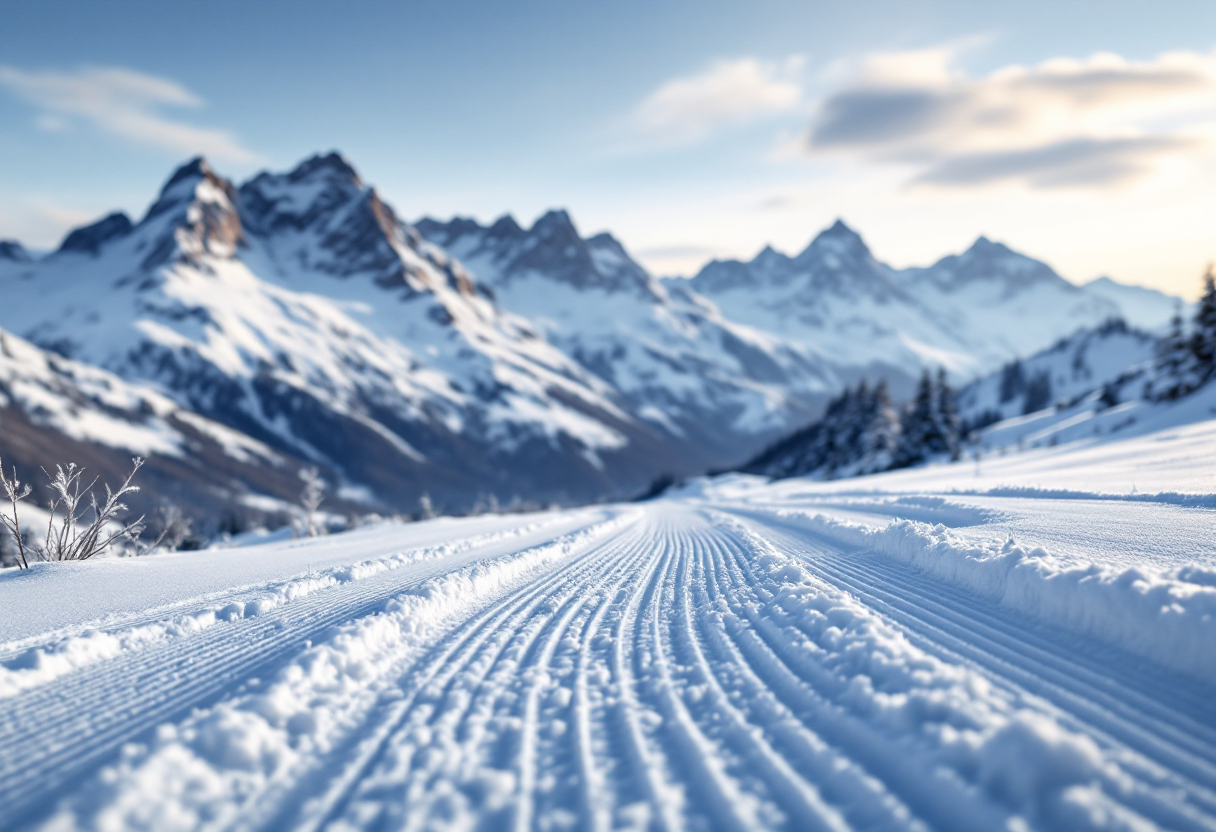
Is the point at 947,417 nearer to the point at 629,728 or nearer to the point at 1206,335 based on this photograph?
the point at 1206,335

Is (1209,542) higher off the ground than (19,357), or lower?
lower

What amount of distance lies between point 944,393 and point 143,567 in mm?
56289

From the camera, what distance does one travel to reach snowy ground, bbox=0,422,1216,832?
3.29 m

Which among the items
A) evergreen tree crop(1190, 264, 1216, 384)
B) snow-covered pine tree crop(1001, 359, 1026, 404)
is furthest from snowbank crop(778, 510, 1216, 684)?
snow-covered pine tree crop(1001, 359, 1026, 404)

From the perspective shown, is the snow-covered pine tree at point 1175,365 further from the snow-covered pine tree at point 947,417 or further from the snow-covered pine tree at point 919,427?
the snow-covered pine tree at point 919,427

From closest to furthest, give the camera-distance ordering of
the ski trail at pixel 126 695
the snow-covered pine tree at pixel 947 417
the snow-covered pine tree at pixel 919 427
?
the ski trail at pixel 126 695 < the snow-covered pine tree at pixel 947 417 < the snow-covered pine tree at pixel 919 427

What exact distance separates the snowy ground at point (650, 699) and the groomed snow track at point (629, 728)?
0.02 metres

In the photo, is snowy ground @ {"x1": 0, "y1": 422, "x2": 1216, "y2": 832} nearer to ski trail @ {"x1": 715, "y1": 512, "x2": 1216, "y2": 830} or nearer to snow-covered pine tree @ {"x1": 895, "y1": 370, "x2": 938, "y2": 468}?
ski trail @ {"x1": 715, "y1": 512, "x2": 1216, "y2": 830}

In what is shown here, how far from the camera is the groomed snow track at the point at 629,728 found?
3250 millimetres

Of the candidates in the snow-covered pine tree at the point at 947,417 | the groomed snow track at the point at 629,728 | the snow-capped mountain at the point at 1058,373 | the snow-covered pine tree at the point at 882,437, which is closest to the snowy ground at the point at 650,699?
the groomed snow track at the point at 629,728

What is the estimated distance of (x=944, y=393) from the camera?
177ft

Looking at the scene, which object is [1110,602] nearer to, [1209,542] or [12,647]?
[1209,542]

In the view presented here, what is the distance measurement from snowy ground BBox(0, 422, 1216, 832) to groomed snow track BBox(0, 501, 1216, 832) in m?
0.02

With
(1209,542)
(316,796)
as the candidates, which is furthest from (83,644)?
(1209,542)
